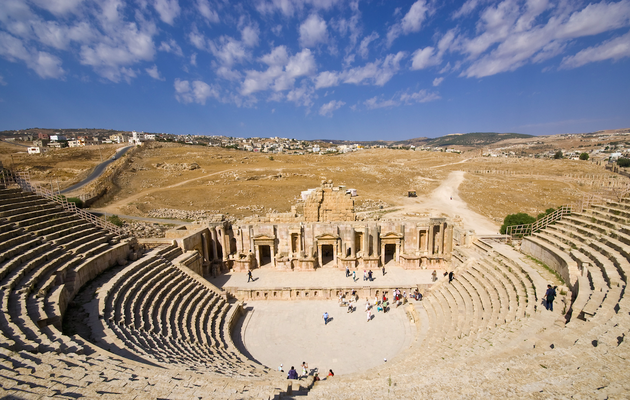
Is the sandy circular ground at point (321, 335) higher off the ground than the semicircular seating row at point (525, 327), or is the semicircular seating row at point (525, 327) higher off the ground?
the semicircular seating row at point (525, 327)

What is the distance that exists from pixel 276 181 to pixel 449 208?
111ft

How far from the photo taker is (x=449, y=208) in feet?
137

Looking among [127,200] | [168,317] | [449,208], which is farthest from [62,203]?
[449,208]

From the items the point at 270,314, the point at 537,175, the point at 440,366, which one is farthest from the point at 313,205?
the point at 537,175

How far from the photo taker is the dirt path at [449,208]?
3309 cm

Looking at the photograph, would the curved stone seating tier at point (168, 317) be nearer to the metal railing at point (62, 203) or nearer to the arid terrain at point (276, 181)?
the metal railing at point (62, 203)

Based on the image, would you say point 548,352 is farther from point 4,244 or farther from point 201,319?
point 4,244

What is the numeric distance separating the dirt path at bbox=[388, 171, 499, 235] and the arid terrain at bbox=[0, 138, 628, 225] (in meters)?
0.39

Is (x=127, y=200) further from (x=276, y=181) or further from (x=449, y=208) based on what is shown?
(x=449, y=208)

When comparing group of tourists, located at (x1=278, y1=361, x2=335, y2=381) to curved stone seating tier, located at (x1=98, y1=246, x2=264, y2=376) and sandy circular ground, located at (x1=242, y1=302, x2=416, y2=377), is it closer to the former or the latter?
sandy circular ground, located at (x1=242, y1=302, x2=416, y2=377)

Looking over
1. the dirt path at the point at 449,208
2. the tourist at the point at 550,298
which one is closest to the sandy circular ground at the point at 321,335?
the tourist at the point at 550,298

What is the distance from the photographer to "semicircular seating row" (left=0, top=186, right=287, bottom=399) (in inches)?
278

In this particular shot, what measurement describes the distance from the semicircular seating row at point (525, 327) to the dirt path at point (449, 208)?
48.9 ft

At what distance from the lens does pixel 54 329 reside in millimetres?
9688
